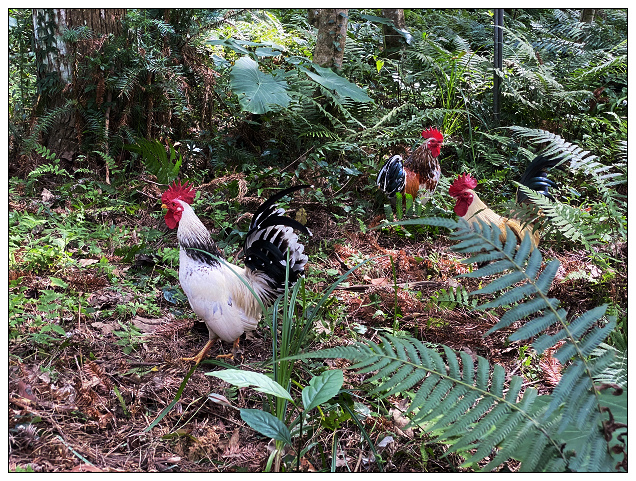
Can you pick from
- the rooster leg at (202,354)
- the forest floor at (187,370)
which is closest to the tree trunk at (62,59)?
the forest floor at (187,370)

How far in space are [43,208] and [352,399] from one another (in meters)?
3.06

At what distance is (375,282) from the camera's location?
3771 mm

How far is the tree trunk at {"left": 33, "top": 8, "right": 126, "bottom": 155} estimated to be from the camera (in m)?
4.65

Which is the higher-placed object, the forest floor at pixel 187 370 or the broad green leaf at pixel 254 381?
the broad green leaf at pixel 254 381

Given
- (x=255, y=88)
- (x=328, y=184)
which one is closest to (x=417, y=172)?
(x=328, y=184)

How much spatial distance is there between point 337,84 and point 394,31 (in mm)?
2662

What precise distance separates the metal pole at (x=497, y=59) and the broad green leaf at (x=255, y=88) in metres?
2.41

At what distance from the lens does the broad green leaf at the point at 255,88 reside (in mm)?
4387

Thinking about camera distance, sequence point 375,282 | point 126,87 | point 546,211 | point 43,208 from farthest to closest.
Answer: point 126,87 → point 43,208 → point 375,282 → point 546,211

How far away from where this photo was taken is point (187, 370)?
2854mm

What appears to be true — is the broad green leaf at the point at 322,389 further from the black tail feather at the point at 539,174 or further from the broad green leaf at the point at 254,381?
the black tail feather at the point at 539,174

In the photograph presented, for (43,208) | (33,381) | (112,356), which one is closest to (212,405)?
(112,356)

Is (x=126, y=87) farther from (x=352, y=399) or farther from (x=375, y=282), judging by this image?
(x=352, y=399)

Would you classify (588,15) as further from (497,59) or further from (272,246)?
(272,246)
